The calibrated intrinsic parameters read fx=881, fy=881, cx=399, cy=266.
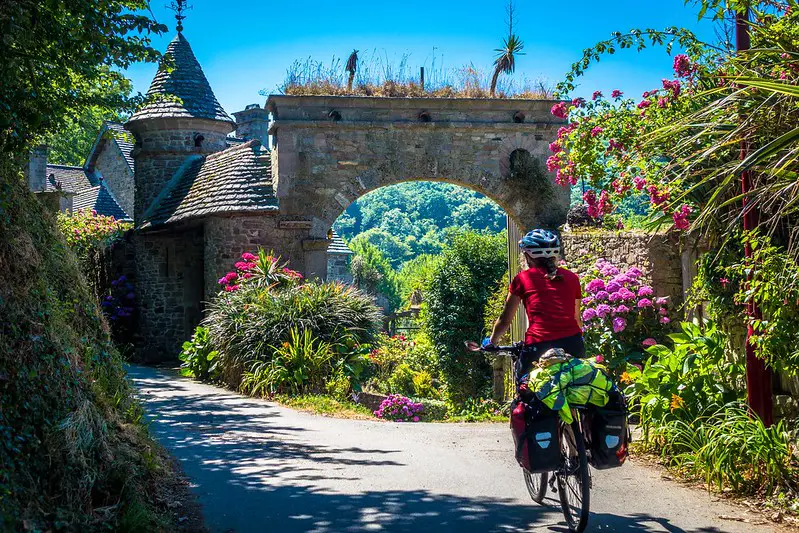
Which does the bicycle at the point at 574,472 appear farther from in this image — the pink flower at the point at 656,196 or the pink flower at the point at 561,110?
the pink flower at the point at 561,110

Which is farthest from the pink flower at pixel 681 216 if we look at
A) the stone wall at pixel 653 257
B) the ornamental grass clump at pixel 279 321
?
the ornamental grass clump at pixel 279 321

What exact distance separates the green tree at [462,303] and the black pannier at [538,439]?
15.3 meters

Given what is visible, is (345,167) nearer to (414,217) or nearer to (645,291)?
(645,291)

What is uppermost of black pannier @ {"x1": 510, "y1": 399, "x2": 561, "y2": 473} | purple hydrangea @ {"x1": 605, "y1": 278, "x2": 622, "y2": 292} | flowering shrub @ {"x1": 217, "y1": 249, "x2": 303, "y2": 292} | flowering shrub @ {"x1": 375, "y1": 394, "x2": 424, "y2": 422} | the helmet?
flowering shrub @ {"x1": 217, "y1": 249, "x2": 303, "y2": 292}

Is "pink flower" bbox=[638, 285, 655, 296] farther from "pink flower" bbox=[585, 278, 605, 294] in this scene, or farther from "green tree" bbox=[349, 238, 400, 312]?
"green tree" bbox=[349, 238, 400, 312]

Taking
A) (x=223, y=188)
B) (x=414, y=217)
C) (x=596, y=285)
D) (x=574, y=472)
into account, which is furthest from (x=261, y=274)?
(x=414, y=217)

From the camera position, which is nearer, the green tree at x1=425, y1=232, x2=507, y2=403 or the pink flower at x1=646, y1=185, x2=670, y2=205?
the pink flower at x1=646, y1=185, x2=670, y2=205

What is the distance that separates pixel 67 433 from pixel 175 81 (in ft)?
59.1

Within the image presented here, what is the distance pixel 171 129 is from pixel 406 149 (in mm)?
6893

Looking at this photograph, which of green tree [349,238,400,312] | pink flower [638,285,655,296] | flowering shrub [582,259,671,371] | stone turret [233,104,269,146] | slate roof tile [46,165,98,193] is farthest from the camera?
green tree [349,238,400,312]

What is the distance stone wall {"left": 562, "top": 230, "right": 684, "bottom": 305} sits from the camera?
1066 centimetres

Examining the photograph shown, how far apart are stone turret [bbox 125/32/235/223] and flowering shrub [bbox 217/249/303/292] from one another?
6.13m

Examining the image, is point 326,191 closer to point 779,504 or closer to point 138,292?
point 138,292

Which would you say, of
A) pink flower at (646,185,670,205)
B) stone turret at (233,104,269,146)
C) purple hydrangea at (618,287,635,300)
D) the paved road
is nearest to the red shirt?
the paved road
